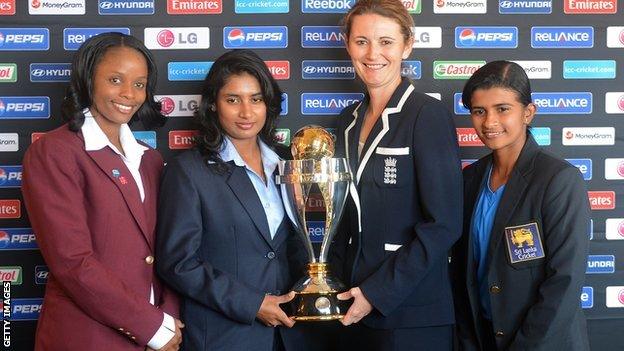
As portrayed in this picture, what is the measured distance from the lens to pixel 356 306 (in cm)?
197

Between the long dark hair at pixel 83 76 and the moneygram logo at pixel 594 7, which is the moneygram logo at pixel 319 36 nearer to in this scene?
the long dark hair at pixel 83 76

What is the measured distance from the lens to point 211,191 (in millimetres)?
2004

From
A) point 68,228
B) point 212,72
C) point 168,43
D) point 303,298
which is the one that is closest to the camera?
point 68,228

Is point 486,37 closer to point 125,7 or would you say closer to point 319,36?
point 319,36

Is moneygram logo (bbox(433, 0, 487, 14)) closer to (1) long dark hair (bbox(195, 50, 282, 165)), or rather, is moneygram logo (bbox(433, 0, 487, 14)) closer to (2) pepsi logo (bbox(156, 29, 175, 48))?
(1) long dark hair (bbox(195, 50, 282, 165))

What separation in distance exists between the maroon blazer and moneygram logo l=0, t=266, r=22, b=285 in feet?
2.88

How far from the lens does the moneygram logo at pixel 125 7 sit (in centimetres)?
275

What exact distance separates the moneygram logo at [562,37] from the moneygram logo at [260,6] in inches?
41.8

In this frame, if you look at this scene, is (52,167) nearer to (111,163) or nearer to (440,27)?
(111,163)

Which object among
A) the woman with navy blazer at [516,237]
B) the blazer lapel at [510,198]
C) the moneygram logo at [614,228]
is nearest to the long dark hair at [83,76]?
the woman with navy blazer at [516,237]

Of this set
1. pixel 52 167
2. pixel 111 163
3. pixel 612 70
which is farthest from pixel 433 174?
pixel 612 70

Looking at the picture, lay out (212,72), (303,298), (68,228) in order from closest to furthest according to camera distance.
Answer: (68,228) < (303,298) < (212,72)

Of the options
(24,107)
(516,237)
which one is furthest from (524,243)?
(24,107)

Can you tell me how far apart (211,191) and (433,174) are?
661 mm
